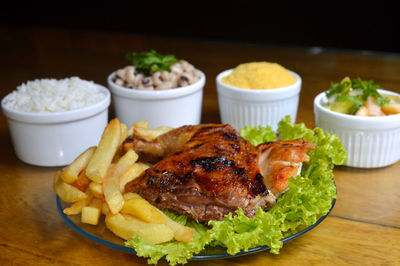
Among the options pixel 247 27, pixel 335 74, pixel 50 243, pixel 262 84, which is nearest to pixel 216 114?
pixel 262 84

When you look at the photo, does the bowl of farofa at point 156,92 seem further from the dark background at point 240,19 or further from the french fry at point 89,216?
the dark background at point 240,19

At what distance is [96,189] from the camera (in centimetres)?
183

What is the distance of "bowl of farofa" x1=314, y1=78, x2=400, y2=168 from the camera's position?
2377mm

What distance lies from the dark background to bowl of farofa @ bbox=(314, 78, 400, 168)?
4009 millimetres

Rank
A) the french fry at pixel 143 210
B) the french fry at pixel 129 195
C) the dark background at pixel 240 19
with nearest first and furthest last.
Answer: the french fry at pixel 143 210
the french fry at pixel 129 195
the dark background at pixel 240 19

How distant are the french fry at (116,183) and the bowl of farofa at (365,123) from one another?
1113 millimetres

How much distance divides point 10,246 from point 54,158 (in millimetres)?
739

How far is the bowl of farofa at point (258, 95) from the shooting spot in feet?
9.16

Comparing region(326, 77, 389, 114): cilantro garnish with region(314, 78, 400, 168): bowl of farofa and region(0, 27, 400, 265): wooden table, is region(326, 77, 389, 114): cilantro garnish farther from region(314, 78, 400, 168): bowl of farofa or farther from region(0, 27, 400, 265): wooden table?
region(0, 27, 400, 265): wooden table

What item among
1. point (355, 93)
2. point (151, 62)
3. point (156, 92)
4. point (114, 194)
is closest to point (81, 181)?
point (114, 194)

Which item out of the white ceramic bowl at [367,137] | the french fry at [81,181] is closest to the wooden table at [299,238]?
the white ceramic bowl at [367,137]

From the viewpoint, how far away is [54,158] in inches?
98.0

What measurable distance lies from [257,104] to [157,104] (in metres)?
0.60

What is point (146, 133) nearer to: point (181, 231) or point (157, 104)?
point (157, 104)
